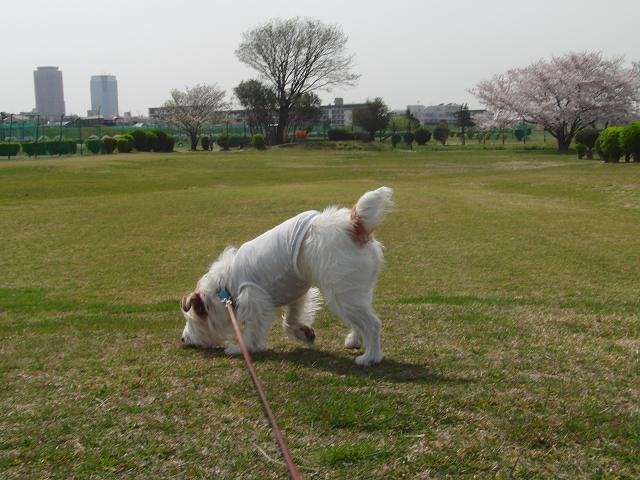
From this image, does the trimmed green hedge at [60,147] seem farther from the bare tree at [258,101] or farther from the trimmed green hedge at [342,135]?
the trimmed green hedge at [342,135]

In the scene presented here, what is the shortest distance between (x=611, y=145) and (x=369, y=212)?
1096 inches

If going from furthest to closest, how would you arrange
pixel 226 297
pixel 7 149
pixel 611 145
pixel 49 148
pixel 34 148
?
pixel 49 148 < pixel 34 148 < pixel 7 149 < pixel 611 145 < pixel 226 297

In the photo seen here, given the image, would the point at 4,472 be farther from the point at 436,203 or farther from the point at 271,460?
the point at 436,203

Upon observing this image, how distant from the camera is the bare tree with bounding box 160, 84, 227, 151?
238 feet

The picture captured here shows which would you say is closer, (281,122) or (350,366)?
(350,366)

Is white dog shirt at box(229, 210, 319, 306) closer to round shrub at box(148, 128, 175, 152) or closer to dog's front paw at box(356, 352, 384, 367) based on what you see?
dog's front paw at box(356, 352, 384, 367)

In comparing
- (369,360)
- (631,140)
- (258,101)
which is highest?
(258,101)

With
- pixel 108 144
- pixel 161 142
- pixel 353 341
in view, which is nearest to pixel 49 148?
pixel 108 144

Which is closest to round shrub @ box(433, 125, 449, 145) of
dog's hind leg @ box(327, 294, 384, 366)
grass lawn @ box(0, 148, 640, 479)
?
grass lawn @ box(0, 148, 640, 479)

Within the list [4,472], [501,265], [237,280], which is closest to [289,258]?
[237,280]

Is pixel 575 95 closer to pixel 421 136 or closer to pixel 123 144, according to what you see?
pixel 421 136

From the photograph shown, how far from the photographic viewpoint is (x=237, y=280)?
224 inches

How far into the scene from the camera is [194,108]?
74250mm

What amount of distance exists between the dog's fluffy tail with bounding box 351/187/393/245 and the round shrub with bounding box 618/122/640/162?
26249 millimetres
